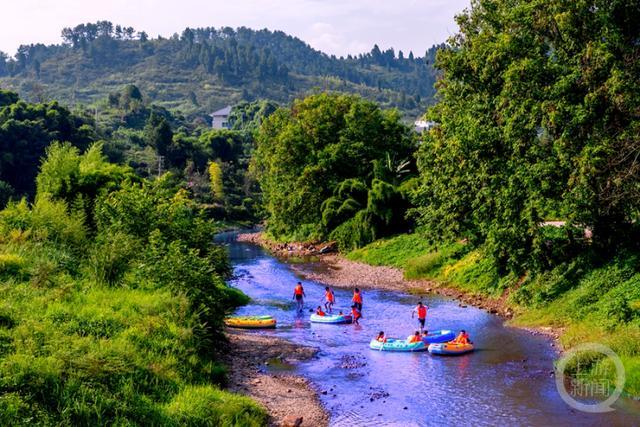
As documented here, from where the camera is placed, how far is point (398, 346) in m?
28.7

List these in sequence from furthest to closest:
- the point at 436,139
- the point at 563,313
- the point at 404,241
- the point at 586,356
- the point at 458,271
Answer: the point at 404,241 < the point at 458,271 < the point at 436,139 < the point at 563,313 < the point at 586,356

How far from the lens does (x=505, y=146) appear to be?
33594 mm

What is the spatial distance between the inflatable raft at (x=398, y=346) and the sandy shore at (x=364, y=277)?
567 centimetres

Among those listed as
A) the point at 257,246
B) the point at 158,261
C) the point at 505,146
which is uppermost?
the point at 505,146

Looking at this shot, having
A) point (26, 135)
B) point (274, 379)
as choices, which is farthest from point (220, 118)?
point (274, 379)

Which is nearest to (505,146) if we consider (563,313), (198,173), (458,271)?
(563,313)

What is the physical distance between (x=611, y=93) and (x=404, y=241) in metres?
29.7

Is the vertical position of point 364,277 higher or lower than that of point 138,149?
lower

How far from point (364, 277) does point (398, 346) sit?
69.4ft

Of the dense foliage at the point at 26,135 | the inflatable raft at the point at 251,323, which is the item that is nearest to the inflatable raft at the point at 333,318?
the inflatable raft at the point at 251,323

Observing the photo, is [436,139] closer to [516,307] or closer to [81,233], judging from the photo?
[516,307]

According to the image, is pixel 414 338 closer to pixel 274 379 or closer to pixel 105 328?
pixel 274 379

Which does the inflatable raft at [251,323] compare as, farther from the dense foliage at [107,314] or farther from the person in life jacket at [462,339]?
the person in life jacket at [462,339]

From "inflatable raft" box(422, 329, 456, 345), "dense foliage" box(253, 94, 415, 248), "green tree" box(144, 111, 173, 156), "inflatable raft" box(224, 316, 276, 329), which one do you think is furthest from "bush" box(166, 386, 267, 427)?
"green tree" box(144, 111, 173, 156)
